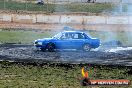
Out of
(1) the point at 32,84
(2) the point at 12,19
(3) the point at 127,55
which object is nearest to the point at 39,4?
(2) the point at 12,19

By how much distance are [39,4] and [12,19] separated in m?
10.8

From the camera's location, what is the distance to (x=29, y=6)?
51688mm

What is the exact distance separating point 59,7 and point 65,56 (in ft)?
101

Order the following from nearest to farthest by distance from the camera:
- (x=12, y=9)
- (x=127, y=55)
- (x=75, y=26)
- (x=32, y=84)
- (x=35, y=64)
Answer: (x=32, y=84)
(x=35, y=64)
(x=127, y=55)
(x=75, y=26)
(x=12, y=9)

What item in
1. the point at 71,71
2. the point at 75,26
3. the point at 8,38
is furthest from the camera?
the point at 75,26

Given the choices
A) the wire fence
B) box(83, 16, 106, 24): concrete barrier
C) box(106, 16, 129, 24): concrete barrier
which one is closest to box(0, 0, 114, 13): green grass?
the wire fence

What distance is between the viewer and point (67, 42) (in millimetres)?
24484

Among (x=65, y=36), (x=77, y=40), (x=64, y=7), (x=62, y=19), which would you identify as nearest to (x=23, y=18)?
(x=62, y=19)

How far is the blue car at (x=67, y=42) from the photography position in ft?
78.7

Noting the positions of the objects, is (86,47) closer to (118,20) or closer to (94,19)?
(94,19)

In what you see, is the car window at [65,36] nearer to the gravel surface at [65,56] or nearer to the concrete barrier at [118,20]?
the gravel surface at [65,56]

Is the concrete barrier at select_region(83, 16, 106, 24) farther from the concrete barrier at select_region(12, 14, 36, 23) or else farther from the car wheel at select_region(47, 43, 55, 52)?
the car wheel at select_region(47, 43, 55, 52)

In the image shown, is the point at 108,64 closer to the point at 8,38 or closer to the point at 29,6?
the point at 8,38

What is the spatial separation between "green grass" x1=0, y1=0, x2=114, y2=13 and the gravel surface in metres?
25.4
